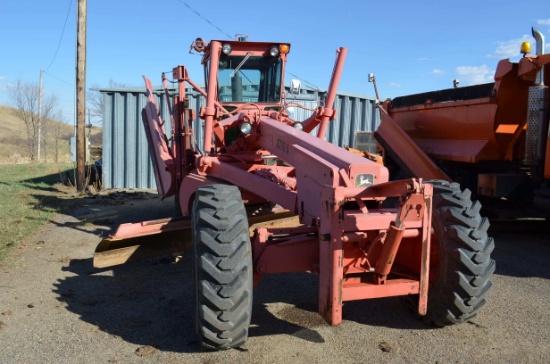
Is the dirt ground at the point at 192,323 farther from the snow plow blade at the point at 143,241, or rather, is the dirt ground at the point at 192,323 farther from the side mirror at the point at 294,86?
the side mirror at the point at 294,86

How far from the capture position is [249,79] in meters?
6.55

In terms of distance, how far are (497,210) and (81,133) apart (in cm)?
1029

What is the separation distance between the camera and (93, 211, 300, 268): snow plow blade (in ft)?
16.9

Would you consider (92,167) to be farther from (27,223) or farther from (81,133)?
(27,223)

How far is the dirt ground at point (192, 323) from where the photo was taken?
3758mm

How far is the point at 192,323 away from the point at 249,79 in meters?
3.45

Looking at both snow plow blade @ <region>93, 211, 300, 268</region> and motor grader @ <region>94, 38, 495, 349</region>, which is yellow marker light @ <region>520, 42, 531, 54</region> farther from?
snow plow blade @ <region>93, 211, 300, 268</region>

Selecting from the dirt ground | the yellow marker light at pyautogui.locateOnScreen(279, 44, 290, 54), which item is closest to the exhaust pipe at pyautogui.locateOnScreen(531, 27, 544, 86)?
the dirt ground

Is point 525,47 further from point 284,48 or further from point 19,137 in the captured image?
point 19,137

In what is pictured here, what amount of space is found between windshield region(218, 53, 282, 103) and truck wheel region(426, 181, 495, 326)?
3141 mm

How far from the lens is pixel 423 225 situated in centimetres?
357

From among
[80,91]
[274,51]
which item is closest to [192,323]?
[274,51]

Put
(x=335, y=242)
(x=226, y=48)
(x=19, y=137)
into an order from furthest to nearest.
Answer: (x=19, y=137)
(x=226, y=48)
(x=335, y=242)

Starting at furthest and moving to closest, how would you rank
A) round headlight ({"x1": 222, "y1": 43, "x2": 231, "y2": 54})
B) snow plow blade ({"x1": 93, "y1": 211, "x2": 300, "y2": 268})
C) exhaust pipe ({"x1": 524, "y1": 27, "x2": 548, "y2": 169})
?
exhaust pipe ({"x1": 524, "y1": 27, "x2": 548, "y2": 169})
round headlight ({"x1": 222, "y1": 43, "x2": 231, "y2": 54})
snow plow blade ({"x1": 93, "y1": 211, "x2": 300, "y2": 268})
